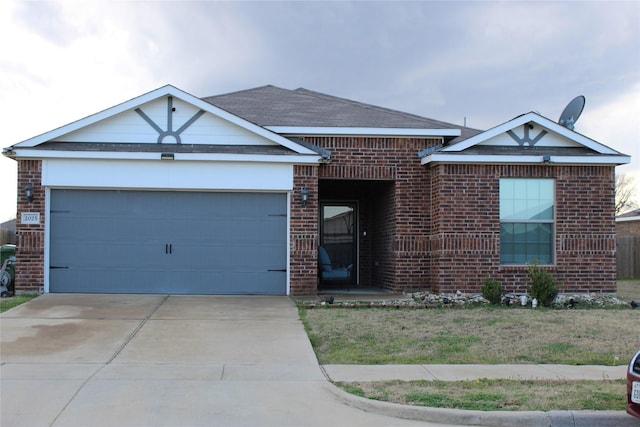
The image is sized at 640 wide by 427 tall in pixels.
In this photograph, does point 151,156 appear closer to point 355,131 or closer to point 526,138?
point 355,131

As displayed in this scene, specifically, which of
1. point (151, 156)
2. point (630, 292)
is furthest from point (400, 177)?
point (630, 292)

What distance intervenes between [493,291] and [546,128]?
4.04 meters

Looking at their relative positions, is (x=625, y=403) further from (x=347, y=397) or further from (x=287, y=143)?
(x=287, y=143)

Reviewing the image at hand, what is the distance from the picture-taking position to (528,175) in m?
14.8

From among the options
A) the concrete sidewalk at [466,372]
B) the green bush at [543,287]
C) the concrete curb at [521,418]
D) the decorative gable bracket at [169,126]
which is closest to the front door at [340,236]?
the decorative gable bracket at [169,126]

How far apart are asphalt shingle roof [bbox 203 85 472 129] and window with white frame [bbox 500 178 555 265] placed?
220 cm

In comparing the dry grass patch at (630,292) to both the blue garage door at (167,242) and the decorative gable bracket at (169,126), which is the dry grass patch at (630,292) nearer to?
the blue garage door at (167,242)

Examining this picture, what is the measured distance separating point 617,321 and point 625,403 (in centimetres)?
555

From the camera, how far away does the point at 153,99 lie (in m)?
14.1

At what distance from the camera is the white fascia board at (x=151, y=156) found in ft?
44.9

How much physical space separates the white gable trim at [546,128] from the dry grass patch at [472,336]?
12.7 ft

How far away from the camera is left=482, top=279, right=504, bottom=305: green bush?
13695mm

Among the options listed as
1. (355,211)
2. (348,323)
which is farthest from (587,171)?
(348,323)

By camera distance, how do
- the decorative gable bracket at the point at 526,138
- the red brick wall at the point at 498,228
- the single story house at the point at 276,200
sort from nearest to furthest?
the single story house at the point at 276,200
the red brick wall at the point at 498,228
the decorative gable bracket at the point at 526,138
